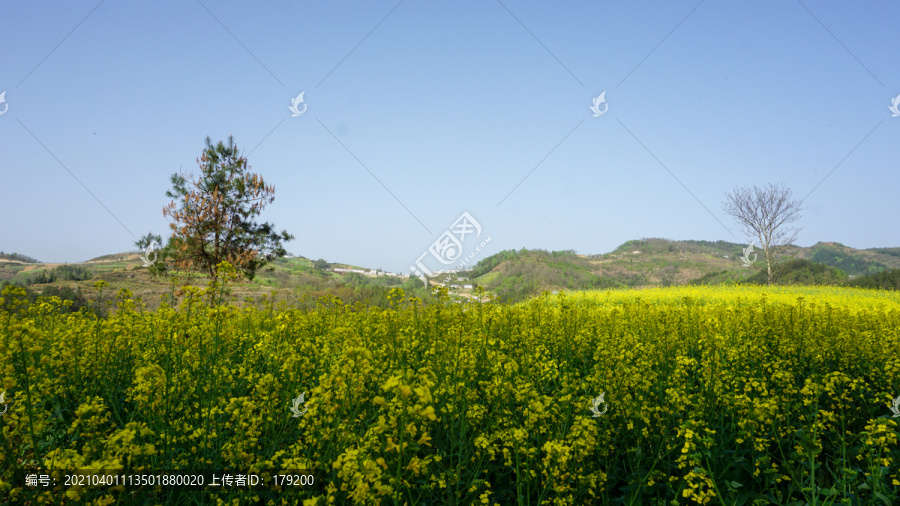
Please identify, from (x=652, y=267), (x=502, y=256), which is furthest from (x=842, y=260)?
(x=502, y=256)

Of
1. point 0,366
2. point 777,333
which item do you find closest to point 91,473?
point 0,366

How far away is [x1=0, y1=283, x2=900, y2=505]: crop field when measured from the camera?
234 centimetres

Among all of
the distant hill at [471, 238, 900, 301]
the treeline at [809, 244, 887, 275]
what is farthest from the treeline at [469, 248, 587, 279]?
the treeline at [809, 244, 887, 275]

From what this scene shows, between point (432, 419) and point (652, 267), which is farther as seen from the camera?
point (652, 267)

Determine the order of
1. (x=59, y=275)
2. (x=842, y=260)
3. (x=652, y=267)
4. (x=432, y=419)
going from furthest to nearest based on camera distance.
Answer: (x=842, y=260) < (x=652, y=267) < (x=59, y=275) < (x=432, y=419)

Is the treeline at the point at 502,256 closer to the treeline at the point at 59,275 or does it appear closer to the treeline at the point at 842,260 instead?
the treeline at the point at 59,275

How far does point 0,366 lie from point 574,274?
106ft

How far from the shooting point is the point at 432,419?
1518mm

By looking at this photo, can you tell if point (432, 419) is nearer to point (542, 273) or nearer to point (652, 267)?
point (542, 273)

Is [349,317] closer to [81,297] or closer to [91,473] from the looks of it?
[91,473]

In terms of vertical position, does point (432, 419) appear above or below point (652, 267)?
below

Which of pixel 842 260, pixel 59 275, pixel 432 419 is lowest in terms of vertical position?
pixel 432 419

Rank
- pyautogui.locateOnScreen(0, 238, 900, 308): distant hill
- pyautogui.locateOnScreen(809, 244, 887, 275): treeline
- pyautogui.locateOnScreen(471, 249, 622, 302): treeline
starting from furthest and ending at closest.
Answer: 1. pyautogui.locateOnScreen(809, 244, 887, 275): treeline
2. pyautogui.locateOnScreen(471, 249, 622, 302): treeline
3. pyautogui.locateOnScreen(0, 238, 900, 308): distant hill

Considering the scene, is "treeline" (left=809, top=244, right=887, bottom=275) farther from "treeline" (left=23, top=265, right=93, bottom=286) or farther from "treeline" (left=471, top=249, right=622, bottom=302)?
"treeline" (left=23, top=265, right=93, bottom=286)
